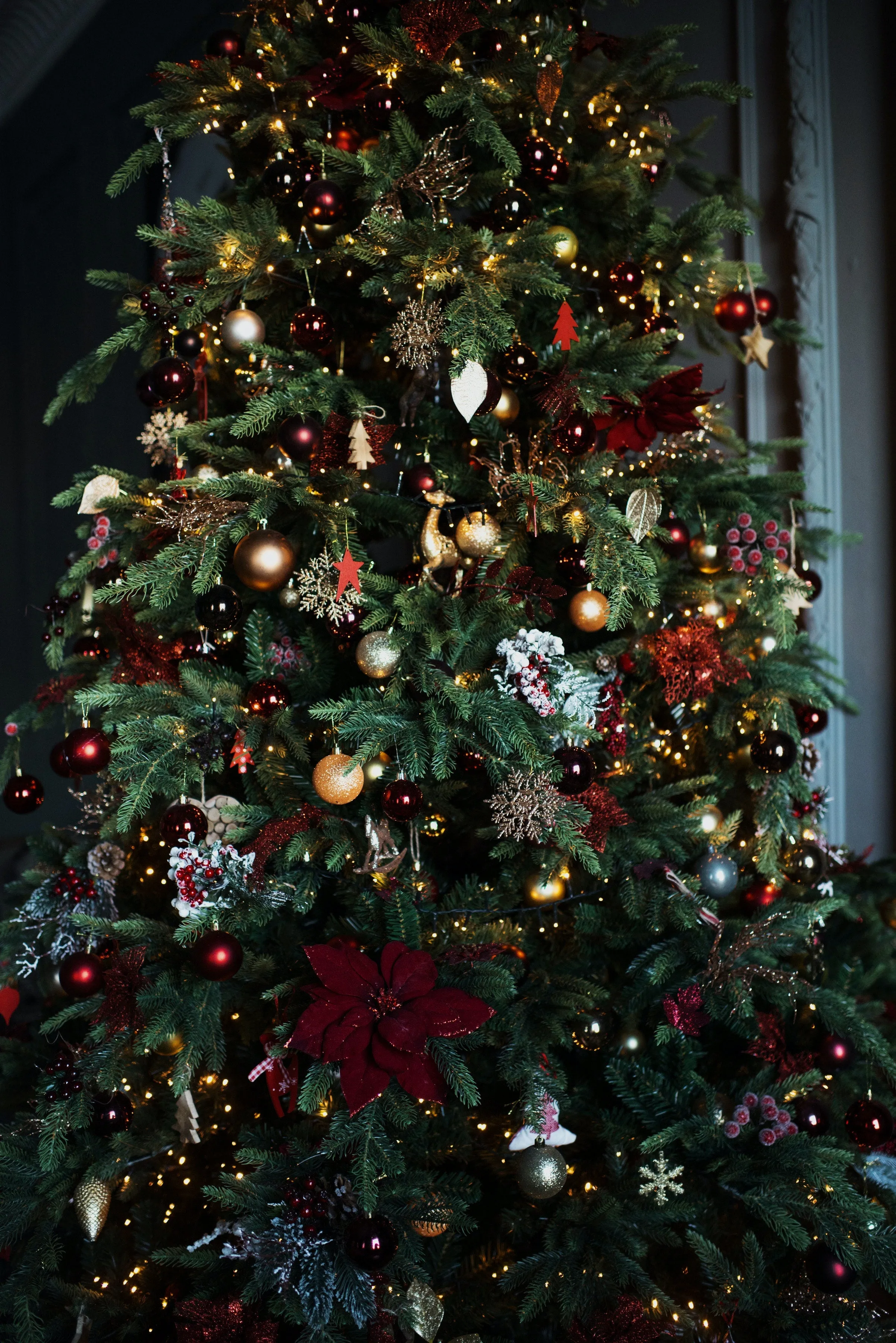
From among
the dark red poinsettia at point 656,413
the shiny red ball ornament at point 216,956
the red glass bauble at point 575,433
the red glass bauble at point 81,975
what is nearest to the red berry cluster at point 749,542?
the dark red poinsettia at point 656,413

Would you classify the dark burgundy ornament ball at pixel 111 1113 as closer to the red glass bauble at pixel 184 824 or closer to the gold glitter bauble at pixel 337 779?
the red glass bauble at pixel 184 824

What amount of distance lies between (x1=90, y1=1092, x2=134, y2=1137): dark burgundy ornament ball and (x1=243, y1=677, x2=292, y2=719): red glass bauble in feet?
1.45

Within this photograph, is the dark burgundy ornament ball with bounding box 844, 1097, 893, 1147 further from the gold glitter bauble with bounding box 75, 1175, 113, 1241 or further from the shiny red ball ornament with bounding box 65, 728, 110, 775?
the shiny red ball ornament with bounding box 65, 728, 110, 775

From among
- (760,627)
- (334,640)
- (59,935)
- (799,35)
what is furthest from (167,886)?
(799,35)

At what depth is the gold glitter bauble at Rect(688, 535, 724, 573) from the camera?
123 cm

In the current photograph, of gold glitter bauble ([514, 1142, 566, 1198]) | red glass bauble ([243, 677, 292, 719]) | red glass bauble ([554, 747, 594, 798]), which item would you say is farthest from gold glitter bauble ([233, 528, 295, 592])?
gold glitter bauble ([514, 1142, 566, 1198])

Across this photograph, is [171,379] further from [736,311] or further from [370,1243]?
[370,1243]

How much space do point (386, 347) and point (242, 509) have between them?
274 mm

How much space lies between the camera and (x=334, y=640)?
114cm

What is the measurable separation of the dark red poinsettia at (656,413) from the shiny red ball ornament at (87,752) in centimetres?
68

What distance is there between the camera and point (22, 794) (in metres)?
1.19

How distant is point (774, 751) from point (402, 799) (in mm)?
470

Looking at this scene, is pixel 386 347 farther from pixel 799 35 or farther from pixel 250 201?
pixel 799 35

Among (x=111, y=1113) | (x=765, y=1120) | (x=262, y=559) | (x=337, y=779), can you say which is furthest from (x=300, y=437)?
(x=765, y=1120)
